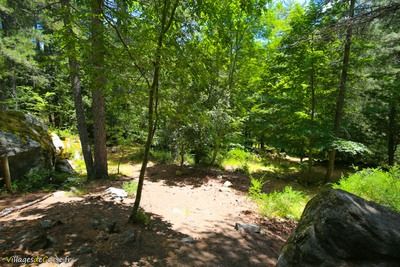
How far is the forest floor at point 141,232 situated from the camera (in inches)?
119

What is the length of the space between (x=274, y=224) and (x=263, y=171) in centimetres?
587

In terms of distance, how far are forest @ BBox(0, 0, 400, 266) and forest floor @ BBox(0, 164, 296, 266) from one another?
0.09ft

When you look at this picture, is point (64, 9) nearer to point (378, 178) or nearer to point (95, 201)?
point (95, 201)

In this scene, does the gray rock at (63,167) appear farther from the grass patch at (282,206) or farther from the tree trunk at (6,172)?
the grass patch at (282,206)

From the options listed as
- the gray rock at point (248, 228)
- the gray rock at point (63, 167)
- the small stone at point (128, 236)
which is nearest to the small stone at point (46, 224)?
the small stone at point (128, 236)

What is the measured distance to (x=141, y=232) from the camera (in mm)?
3627

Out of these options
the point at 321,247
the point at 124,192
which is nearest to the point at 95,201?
the point at 124,192

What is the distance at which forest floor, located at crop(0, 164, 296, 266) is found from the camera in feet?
9.90

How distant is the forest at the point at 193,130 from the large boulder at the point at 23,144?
4cm

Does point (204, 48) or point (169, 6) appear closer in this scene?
point (169, 6)

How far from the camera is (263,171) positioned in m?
10.6

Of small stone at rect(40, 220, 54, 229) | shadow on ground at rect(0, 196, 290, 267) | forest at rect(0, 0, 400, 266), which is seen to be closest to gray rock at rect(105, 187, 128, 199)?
forest at rect(0, 0, 400, 266)

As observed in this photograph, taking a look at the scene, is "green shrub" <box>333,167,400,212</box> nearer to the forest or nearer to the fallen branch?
the forest

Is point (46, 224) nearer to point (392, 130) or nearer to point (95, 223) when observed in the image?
point (95, 223)
